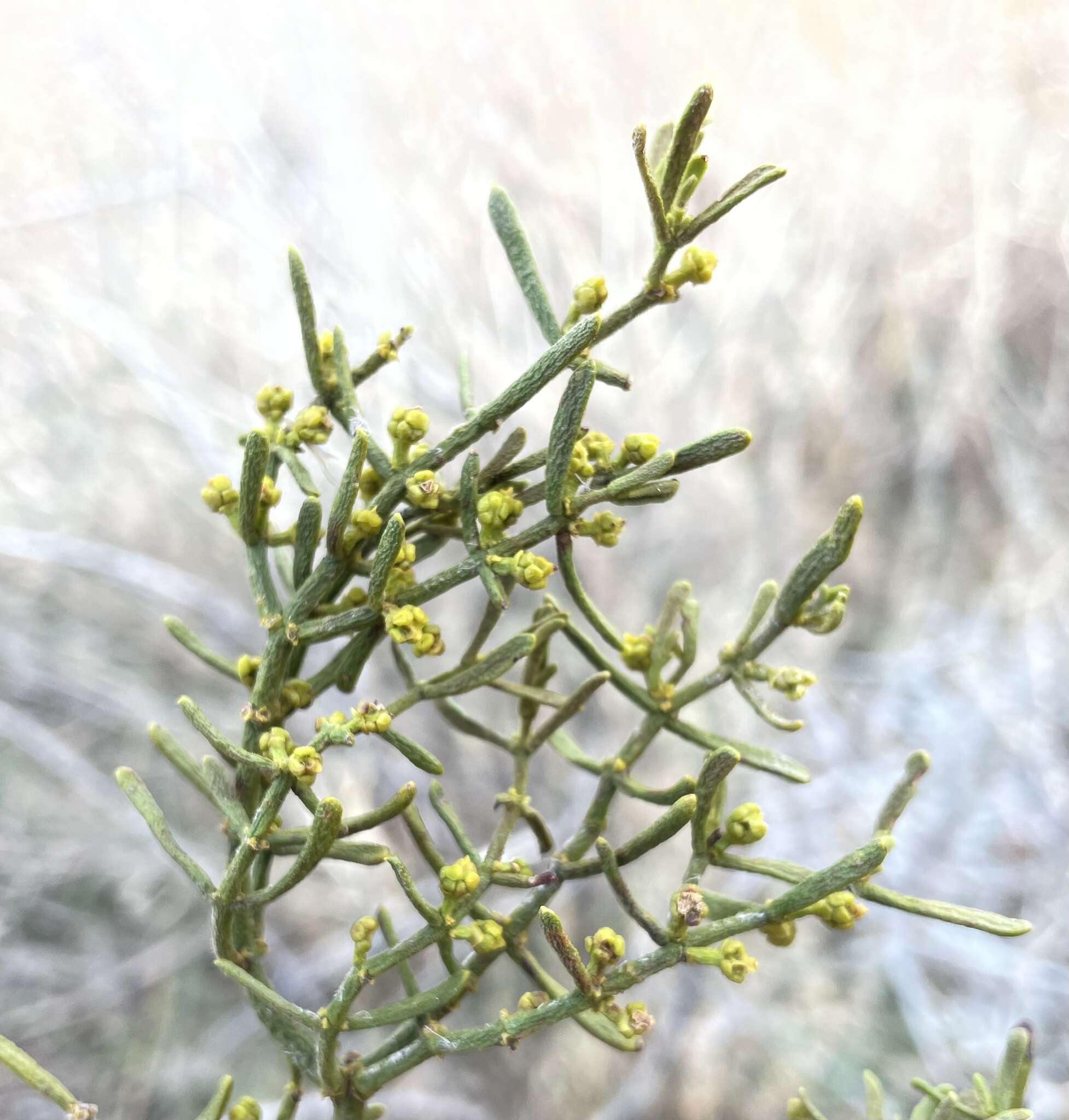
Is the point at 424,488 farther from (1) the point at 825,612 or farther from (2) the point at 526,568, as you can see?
(1) the point at 825,612

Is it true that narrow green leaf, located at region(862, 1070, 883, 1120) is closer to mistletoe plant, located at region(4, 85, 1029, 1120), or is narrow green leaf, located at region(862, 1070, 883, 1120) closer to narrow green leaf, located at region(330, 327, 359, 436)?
mistletoe plant, located at region(4, 85, 1029, 1120)

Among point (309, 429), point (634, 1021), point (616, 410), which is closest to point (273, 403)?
point (309, 429)

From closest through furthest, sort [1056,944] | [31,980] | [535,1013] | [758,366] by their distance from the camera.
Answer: [535,1013], [31,980], [1056,944], [758,366]

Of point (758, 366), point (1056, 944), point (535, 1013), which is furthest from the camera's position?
point (758, 366)

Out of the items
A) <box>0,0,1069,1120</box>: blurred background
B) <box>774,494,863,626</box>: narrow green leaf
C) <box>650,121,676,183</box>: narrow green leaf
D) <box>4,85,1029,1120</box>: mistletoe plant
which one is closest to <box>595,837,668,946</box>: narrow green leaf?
<box>4,85,1029,1120</box>: mistletoe plant

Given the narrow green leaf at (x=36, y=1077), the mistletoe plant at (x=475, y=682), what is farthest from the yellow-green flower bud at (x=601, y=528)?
the narrow green leaf at (x=36, y=1077)

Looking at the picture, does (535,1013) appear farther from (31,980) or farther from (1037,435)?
(1037,435)

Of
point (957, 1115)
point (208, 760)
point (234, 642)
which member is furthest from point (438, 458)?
point (234, 642)
